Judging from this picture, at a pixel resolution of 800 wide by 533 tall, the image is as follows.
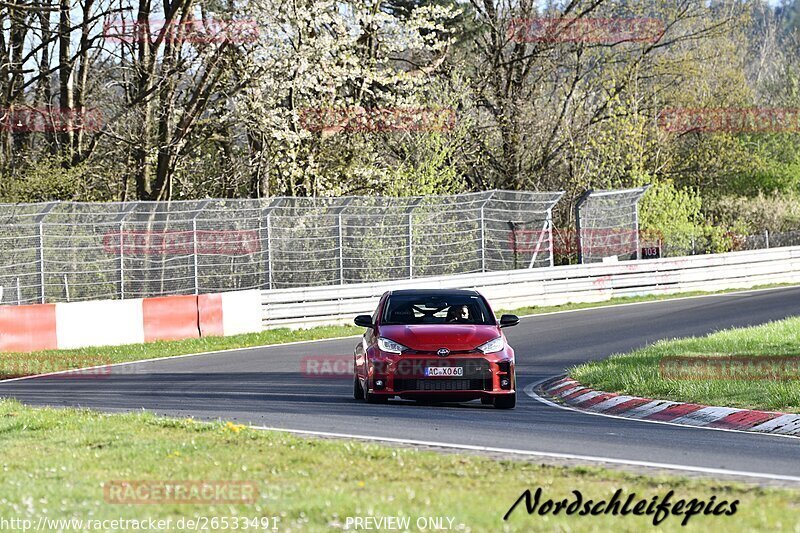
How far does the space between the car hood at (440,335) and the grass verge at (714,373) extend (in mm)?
2087

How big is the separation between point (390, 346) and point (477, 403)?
163cm

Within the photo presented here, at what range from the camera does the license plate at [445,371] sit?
13906mm

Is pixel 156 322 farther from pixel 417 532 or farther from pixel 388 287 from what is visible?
pixel 417 532

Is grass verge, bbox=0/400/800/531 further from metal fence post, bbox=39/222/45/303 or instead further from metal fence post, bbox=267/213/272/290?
metal fence post, bbox=267/213/272/290

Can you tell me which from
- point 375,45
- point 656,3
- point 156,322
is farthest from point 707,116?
point 156,322

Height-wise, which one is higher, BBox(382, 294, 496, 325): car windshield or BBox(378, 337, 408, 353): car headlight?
BBox(382, 294, 496, 325): car windshield

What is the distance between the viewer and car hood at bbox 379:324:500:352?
46.0 feet

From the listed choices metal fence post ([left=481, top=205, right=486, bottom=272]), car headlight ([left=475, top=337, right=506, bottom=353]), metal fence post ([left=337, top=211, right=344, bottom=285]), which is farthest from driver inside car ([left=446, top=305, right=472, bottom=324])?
metal fence post ([left=481, top=205, right=486, bottom=272])

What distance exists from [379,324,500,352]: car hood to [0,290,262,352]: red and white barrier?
11.0 metres

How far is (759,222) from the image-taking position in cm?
4803

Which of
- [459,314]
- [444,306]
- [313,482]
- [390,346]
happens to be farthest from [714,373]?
[313,482]

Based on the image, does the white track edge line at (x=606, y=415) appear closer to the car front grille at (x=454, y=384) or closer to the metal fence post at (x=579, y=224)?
the car front grille at (x=454, y=384)

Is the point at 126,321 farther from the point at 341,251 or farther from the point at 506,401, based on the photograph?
the point at 506,401

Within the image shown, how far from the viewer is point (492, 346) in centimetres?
1412
